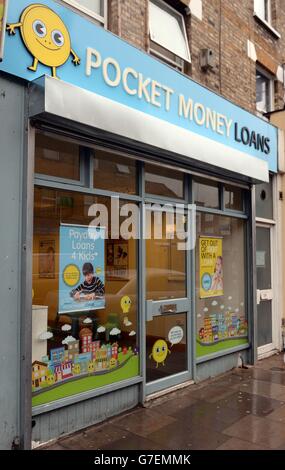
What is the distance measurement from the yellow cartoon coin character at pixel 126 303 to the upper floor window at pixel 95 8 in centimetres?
342

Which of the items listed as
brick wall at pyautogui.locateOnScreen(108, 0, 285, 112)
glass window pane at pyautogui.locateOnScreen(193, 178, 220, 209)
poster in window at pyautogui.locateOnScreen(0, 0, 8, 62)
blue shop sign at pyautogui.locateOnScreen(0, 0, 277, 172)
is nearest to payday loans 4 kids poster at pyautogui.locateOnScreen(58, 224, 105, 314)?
blue shop sign at pyautogui.locateOnScreen(0, 0, 277, 172)

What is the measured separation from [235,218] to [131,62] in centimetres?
322

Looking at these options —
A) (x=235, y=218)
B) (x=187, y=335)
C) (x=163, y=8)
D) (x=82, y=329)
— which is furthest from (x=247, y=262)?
(x=163, y=8)

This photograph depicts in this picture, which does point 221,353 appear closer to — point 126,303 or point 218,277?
point 218,277

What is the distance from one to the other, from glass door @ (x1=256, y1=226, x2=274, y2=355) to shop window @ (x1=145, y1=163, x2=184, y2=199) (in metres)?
2.44

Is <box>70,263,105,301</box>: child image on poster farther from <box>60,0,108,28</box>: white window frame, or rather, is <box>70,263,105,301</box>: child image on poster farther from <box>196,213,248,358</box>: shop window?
<box>60,0,108,28</box>: white window frame

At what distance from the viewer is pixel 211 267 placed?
6.52 meters

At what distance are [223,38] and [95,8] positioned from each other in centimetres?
271

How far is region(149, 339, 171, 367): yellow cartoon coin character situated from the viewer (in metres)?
5.38

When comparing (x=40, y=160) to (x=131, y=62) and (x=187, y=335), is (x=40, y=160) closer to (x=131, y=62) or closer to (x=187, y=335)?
(x=131, y=62)

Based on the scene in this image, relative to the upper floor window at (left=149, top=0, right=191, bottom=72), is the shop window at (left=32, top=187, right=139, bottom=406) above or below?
below

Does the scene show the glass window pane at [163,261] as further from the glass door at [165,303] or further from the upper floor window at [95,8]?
the upper floor window at [95,8]

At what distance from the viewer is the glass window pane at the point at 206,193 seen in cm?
618

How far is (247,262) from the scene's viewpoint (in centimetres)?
721
